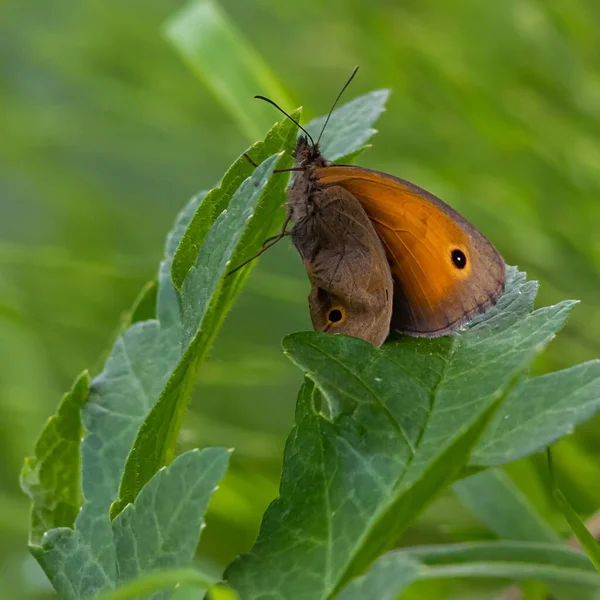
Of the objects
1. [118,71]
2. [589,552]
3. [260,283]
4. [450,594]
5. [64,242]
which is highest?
[118,71]

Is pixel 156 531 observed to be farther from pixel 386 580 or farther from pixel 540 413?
pixel 540 413

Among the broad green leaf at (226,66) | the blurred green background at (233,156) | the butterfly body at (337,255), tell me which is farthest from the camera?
the blurred green background at (233,156)

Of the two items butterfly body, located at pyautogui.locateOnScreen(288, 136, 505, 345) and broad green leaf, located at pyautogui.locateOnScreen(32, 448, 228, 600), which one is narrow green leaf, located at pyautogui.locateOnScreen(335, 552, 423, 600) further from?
butterfly body, located at pyautogui.locateOnScreen(288, 136, 505, 345)

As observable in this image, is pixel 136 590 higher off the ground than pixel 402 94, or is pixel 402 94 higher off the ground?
pixel 402 94

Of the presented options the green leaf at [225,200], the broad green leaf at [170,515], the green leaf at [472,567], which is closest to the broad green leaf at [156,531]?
the broad green leaf at [170,515]

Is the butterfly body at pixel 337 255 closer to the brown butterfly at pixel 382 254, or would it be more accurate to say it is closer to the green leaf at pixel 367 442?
the brown butterfly at pixel 382 254

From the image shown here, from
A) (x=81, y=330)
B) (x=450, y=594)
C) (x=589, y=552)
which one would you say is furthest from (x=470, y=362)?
(x=81, y=330)

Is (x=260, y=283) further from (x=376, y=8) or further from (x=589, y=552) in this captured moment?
(x=589, y=552)
